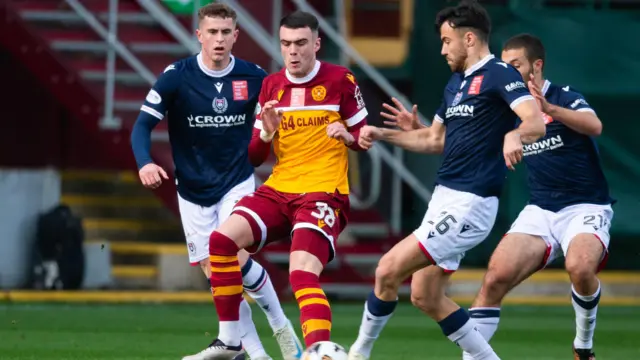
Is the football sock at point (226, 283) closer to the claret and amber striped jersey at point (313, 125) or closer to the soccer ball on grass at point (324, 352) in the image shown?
the claret and amber striped jersey at point (313, 125)

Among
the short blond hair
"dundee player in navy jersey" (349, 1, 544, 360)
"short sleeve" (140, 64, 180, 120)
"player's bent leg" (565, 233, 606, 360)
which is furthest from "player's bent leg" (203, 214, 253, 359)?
"player's bent leg" (565, 233, 606, 360)

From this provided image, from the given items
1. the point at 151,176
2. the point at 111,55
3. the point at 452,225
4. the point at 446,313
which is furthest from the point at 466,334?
the point at 111,55

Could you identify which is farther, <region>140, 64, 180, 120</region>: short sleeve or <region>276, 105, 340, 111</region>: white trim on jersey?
<region>140, 64, 180, 120</region>: short sleeve

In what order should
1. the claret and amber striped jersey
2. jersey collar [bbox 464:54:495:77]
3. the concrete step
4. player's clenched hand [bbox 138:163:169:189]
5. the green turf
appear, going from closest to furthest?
jersey collar [bbox 464:54:495:77]
the claret and amber striped jersey
player's clenched hand [bbox 138:163:169:189]
the green turf
the concrete step

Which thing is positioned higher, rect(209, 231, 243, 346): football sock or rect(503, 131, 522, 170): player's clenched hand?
rect(503, 131, 522, 170): player's clenched hand

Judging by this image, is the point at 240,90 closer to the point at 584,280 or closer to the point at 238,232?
the point at 238,232

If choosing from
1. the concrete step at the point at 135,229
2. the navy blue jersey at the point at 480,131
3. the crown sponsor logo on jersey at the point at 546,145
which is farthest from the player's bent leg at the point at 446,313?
the concrete step at the point at 135,229

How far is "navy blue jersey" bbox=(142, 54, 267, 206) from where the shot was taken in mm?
10344

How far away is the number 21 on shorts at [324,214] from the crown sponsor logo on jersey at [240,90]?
1633 millimetres

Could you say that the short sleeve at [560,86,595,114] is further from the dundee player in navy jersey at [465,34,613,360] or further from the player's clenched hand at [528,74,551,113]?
the player's clenched hand at [528,74,551,113]

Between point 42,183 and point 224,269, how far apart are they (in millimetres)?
9953

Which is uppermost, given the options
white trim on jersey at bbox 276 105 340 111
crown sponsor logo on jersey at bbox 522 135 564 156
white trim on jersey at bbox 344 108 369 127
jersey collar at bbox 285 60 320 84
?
jersey collar at bbox 285 60 320 84

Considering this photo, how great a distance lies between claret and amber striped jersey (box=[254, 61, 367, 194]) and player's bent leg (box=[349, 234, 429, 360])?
0.62m

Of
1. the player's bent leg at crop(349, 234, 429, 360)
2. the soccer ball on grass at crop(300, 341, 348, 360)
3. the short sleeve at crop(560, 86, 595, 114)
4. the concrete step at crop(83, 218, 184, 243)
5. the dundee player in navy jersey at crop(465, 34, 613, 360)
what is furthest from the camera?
the concrete step at crop(83, 218, 184, 243)
